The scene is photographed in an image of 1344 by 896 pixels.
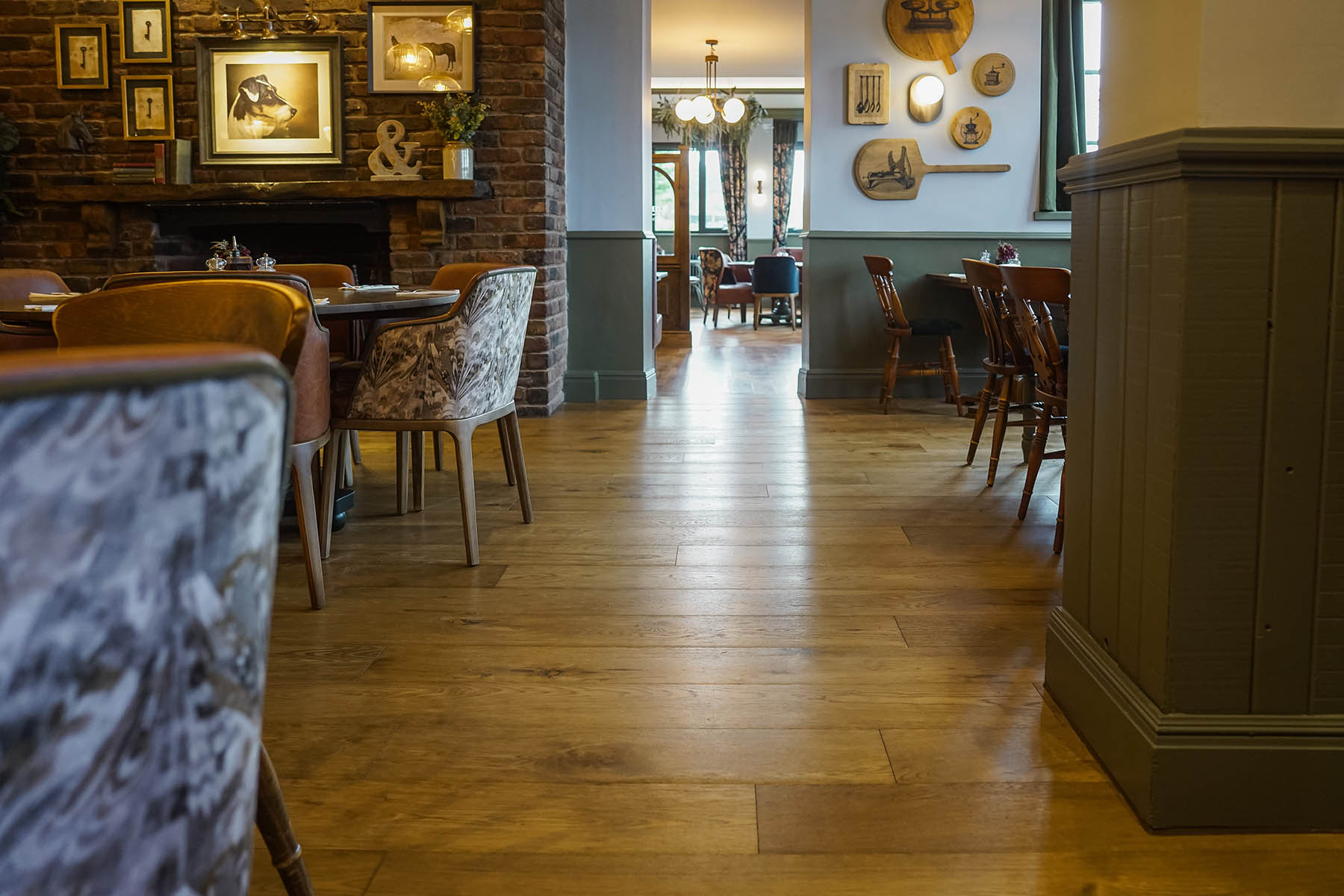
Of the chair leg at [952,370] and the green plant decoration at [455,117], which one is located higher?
the green plant decoration at [455,117]

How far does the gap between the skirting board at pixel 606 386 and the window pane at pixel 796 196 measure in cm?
939

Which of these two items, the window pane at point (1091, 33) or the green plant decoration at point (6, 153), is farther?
the window pane at point (1091, 33)

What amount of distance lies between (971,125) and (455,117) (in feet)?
9.14

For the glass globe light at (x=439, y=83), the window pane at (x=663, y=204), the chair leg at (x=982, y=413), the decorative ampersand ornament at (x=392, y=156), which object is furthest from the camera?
the window pane at (x=663, y=204)

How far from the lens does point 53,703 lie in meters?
0.52

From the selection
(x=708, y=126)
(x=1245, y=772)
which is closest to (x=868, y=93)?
(x=1245, y=772)

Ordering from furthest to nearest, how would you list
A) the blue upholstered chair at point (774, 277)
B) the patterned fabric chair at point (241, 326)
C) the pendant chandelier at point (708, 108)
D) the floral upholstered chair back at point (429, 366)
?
the blue upholstered chair at point (774, 277), the pendant chandelier at point (708, 108), the floral upholstered chair back at point (429, 366), the patterned fabric chair at point (241, 326)

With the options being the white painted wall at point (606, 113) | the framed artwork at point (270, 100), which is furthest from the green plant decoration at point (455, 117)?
the white painted wall at point (606, 113)

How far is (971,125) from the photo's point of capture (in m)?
6.23

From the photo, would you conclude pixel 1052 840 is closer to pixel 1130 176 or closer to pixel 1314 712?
pixel 1314 712

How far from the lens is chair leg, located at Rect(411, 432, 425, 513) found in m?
3.69

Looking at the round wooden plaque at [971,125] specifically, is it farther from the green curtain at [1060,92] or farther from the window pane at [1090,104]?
the window pane at [1090,104]

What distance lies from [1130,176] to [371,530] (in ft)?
7.97

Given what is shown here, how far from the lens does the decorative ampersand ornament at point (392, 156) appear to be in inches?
218
